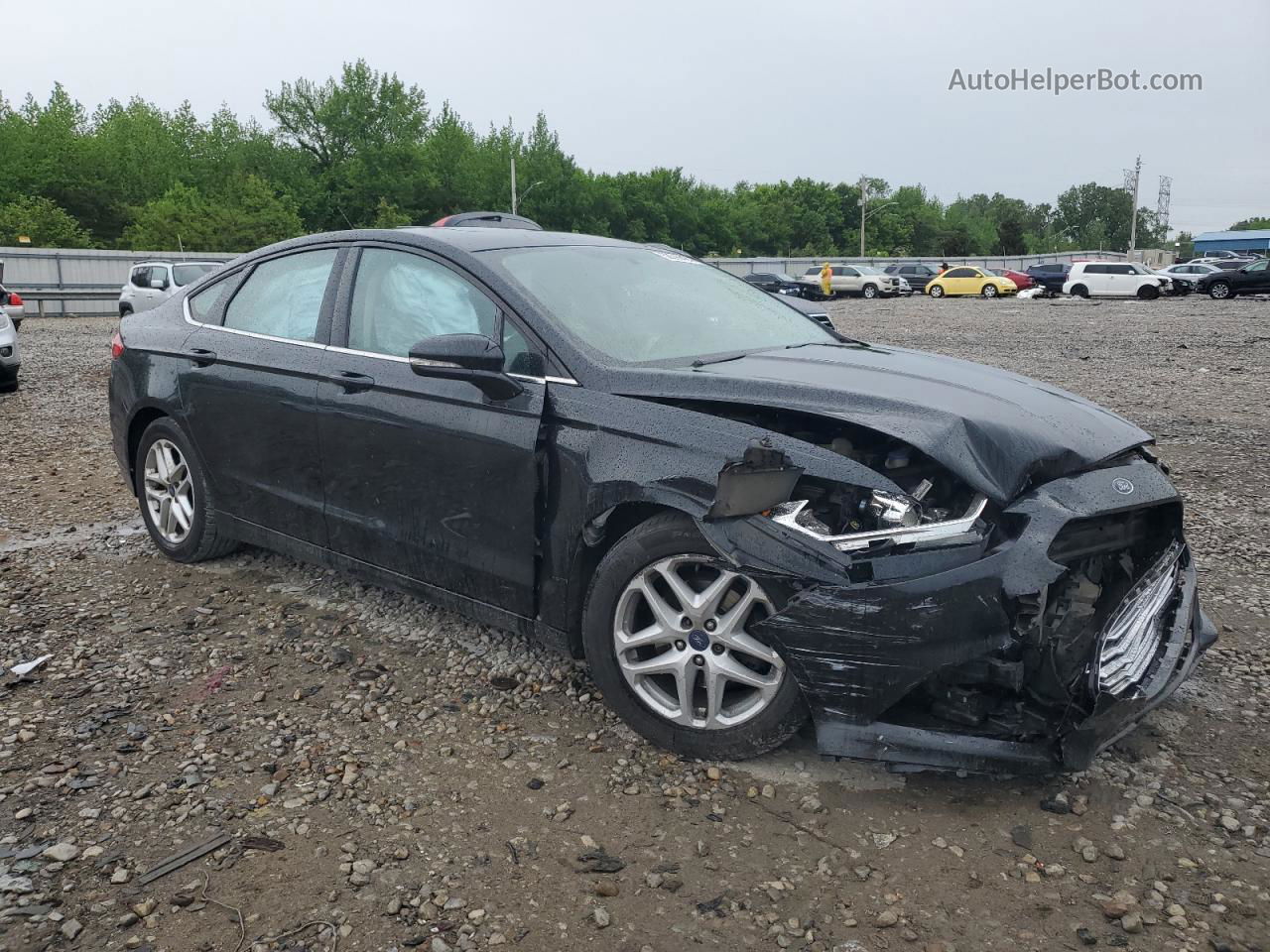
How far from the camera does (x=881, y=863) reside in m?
2.73

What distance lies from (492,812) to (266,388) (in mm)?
2285

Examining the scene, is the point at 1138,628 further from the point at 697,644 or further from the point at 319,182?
the point at 319,182

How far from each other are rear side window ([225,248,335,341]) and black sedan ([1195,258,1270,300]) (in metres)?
37.2

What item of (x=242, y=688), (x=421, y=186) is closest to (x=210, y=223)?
(x=421, y=186)

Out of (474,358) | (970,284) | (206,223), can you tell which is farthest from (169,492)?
(206,223)

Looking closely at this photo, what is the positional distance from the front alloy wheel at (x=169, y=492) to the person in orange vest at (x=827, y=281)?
39789mm

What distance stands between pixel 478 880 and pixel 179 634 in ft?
7.38

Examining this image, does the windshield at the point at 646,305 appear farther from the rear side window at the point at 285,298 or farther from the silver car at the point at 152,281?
the silver car at the point at 152,281

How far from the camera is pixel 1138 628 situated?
3.11 m

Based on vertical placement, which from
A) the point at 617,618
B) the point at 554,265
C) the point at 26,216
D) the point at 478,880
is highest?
the point at 26,216

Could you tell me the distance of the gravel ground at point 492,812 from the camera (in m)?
2.51

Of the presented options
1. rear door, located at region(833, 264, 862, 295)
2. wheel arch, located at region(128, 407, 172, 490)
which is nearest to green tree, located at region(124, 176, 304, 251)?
rear door, located at region(833, 264, 862, 295)

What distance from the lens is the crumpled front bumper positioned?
9.08 ft

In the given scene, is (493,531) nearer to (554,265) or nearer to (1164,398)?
(554,265)
